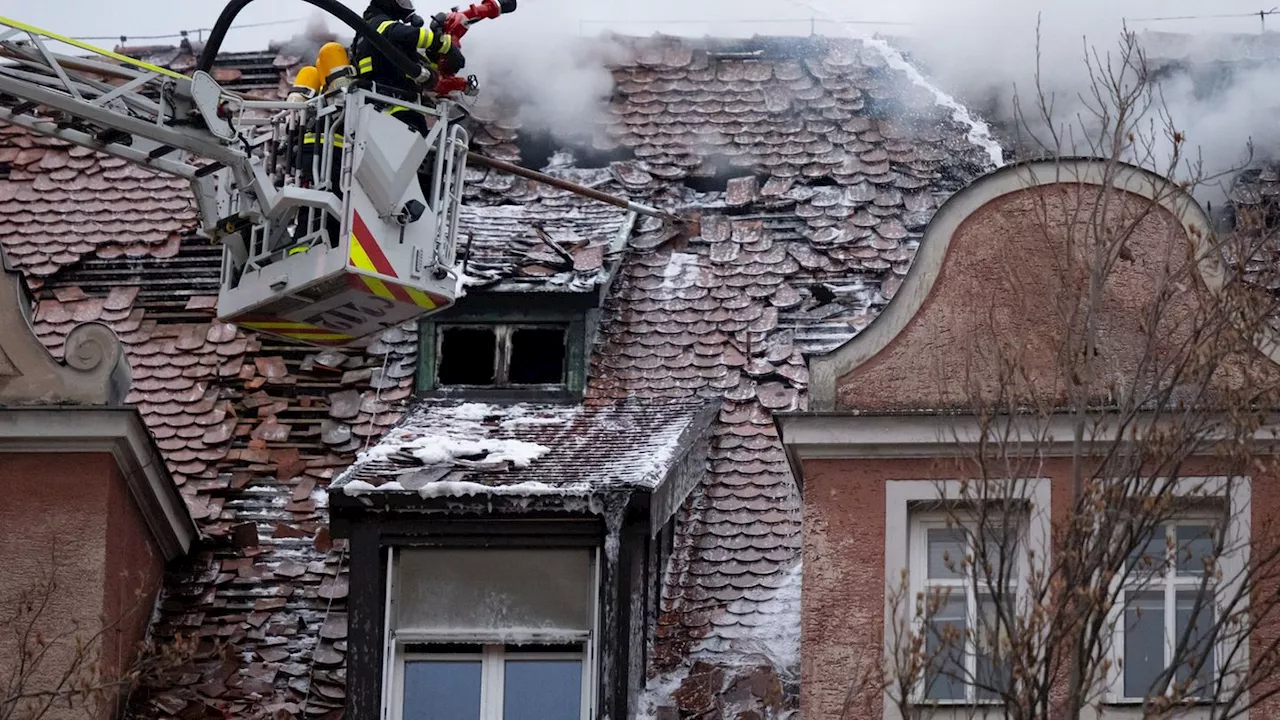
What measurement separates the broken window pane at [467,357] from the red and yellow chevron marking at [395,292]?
6.55 ft

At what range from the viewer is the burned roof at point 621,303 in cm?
2028

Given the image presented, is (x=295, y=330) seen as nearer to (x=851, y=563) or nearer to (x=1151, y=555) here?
(x=851, y=563)

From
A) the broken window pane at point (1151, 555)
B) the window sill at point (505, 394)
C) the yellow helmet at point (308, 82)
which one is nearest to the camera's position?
the broken window pane at point (1151, 555)

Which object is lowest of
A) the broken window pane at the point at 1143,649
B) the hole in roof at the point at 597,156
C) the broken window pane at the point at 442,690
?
the broken window pane at the point at 442,690

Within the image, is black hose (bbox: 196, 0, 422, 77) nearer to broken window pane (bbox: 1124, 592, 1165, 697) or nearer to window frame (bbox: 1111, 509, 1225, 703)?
window frame (bbox: 1111, 509, 1225, 703)

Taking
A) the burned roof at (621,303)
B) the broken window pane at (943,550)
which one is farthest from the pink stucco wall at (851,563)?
the burned roof at (621,303)

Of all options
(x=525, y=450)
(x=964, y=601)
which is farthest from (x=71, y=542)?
(x=964, y=601)

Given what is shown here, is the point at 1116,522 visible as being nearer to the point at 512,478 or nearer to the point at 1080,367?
the point at 1080,367

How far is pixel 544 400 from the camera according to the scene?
71.5 ft

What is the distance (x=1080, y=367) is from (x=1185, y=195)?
1.35 m

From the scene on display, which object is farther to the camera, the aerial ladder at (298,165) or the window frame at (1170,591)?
A: the aerial ladder at (298,165)

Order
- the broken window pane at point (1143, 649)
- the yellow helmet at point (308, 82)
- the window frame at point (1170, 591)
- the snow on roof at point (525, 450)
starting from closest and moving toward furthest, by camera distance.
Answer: the window frame at point (1170, 591), the broken window pane at point (1143, 649), the snow on roof at point (525, 450), the yellow helmet at point (308, 82)

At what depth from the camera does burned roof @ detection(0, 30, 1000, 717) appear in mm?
20281

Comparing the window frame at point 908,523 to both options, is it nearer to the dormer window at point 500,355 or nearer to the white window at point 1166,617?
the white window at point 1166,617
